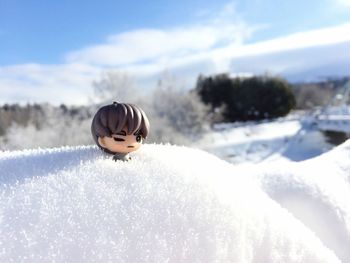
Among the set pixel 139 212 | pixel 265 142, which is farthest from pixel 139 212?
pixel 265 142

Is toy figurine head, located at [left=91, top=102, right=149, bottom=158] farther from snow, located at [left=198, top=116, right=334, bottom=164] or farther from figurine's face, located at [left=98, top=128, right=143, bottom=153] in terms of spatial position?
snow, located at [left=198, top=116, right=334, bottom=164]

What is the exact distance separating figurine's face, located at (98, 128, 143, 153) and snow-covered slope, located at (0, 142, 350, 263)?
27mm

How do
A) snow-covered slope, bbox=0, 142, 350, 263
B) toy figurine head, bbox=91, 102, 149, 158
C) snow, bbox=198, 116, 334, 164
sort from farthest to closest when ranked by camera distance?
snow, bbox=198, 116, 334, 164, toy figurine head, bbox=91, 102, 149, 158, snow-covered slope, bbox=0, 142, 350, 263

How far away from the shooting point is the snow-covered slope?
0.77 meters

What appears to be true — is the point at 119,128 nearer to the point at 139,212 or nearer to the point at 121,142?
the point at 121,142

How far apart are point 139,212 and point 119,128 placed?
7.3 inches

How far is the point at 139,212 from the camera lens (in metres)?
0.82

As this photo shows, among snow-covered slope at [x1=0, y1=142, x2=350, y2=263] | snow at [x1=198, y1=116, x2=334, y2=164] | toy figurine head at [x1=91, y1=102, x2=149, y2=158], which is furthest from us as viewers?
snow at [x1=198, y1=116, x2=334, y2=164]

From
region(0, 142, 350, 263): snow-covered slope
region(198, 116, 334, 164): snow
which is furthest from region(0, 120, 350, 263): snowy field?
region(198, 116, 334, 164): snow

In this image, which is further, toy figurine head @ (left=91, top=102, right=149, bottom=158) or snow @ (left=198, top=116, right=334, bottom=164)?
snow @ (left=198, top=116, right=334, bottom=164)

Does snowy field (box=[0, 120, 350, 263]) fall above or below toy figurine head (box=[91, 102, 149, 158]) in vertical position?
below

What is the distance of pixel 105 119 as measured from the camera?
0.91m

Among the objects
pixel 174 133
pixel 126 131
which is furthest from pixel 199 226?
pixel 174 133

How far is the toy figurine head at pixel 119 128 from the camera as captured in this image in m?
0.91
